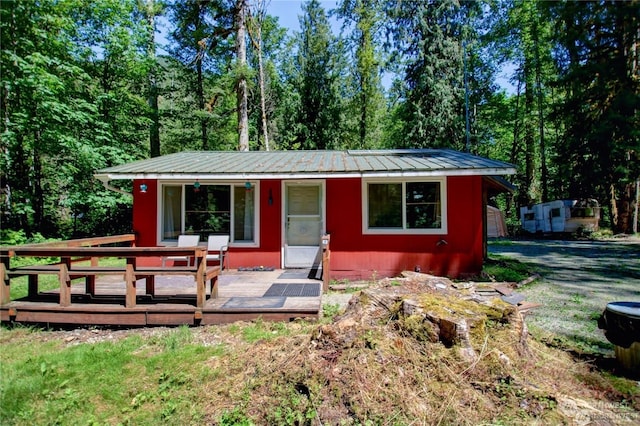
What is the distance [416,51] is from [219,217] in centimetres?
1781

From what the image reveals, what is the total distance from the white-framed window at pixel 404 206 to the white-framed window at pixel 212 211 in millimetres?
2679

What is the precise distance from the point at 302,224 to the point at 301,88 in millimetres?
14870

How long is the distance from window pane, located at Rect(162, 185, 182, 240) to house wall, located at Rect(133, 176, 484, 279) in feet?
0.74

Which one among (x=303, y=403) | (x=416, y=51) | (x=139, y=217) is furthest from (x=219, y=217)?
(x=416, y=51)

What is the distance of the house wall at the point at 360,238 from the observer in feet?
23.9

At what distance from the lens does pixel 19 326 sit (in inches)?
185

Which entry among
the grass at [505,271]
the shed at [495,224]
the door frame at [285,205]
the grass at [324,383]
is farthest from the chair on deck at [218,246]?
the shed at [495,224]

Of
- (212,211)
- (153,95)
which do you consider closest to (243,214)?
(212,211)

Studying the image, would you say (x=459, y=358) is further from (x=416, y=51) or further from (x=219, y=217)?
(x=416, y=51)

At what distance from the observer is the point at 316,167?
7.43 meters

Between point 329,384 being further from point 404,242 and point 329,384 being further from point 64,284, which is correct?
point 404,242

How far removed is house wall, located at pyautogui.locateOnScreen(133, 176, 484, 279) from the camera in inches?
287

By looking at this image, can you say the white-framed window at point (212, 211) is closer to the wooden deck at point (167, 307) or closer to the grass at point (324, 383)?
the wooden deck at point (167, 307)

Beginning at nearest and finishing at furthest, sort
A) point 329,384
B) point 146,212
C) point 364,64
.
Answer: point 329,384 < point 146,212 < point 364,64
